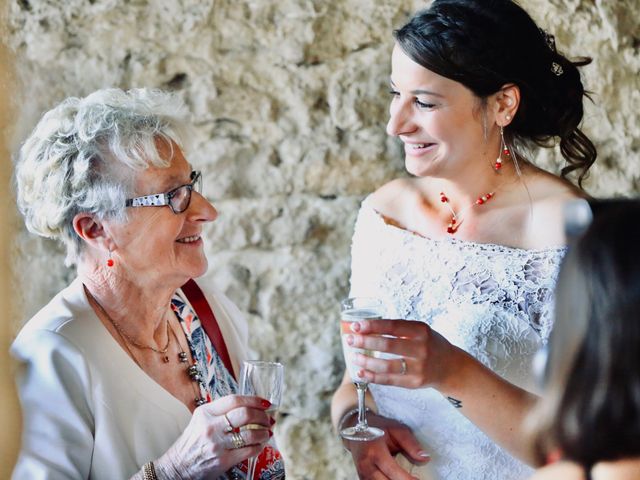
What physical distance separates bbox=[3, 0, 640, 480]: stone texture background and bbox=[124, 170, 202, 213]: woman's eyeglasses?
819 mm

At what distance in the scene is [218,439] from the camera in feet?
5.81

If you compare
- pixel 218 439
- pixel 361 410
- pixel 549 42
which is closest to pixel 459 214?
pixel 549 42

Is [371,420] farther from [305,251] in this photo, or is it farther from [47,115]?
[47,115]

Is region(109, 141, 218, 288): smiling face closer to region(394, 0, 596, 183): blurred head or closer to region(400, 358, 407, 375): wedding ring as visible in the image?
region(400, 358, 407, 375): wedding ring

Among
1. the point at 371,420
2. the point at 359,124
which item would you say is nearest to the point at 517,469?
the point at 371,420

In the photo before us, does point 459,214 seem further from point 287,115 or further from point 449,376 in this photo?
point 287,115

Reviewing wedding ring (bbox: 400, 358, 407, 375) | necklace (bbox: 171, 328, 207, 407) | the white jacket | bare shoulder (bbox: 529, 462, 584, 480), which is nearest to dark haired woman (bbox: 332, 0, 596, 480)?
wedding ring (bbox: 400, 358, 407, 375)

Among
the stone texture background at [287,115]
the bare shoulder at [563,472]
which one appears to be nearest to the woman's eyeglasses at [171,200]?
the stone texture background at [287,115]

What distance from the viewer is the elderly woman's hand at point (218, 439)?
176cm

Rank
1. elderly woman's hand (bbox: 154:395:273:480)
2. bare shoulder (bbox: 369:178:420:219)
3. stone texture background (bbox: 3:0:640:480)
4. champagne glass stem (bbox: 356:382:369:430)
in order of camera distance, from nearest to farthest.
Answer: elderly woman's hand (bbox: 154:395:273:480) → champagne glass stem (bbox: 356:382:369:430) → bare shoulder (bbox: 369:178:420:219) → stone texture background (bbox: 3:0:640:480)

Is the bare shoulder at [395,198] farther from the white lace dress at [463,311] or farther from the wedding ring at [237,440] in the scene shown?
the wedding ring at [237,440]

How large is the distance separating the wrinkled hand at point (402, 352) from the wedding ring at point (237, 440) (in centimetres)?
30

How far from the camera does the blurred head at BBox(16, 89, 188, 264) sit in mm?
1989

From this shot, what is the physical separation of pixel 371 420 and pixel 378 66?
122cm
